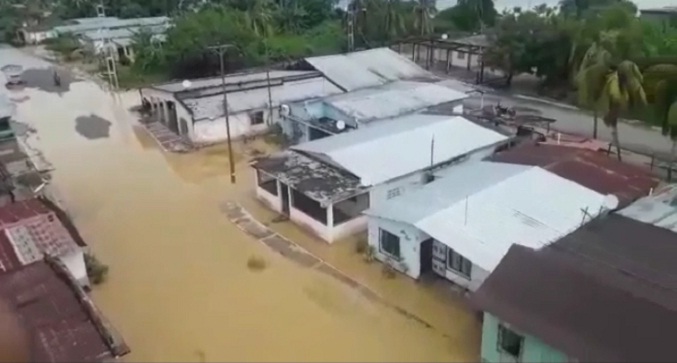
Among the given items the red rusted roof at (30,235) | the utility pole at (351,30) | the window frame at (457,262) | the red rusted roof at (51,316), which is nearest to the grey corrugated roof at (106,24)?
the utility pole at (351,30)

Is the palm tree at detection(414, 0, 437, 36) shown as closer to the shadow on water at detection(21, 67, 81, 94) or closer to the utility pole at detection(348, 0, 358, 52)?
the utility pole at detection(348, 0, 358, 52)

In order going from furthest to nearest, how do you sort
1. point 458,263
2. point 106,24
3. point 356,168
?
point 106,24 < point 356,168 < point 458,263

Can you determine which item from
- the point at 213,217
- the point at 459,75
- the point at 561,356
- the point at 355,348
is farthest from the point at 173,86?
the point at 561,356

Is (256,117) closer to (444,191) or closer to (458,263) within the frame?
(444,191)

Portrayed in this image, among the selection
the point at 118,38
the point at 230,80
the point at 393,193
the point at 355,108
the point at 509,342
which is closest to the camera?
the point at 509,342

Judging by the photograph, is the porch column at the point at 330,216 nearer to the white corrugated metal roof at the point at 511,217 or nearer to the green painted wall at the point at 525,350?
the white corrugated metal roof at the point at 511,217

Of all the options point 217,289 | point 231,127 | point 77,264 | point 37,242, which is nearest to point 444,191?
point 217,289

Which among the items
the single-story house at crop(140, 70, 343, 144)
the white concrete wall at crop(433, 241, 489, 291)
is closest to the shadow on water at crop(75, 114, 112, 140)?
the single-story house at crop(140, 70, 343, 144)
